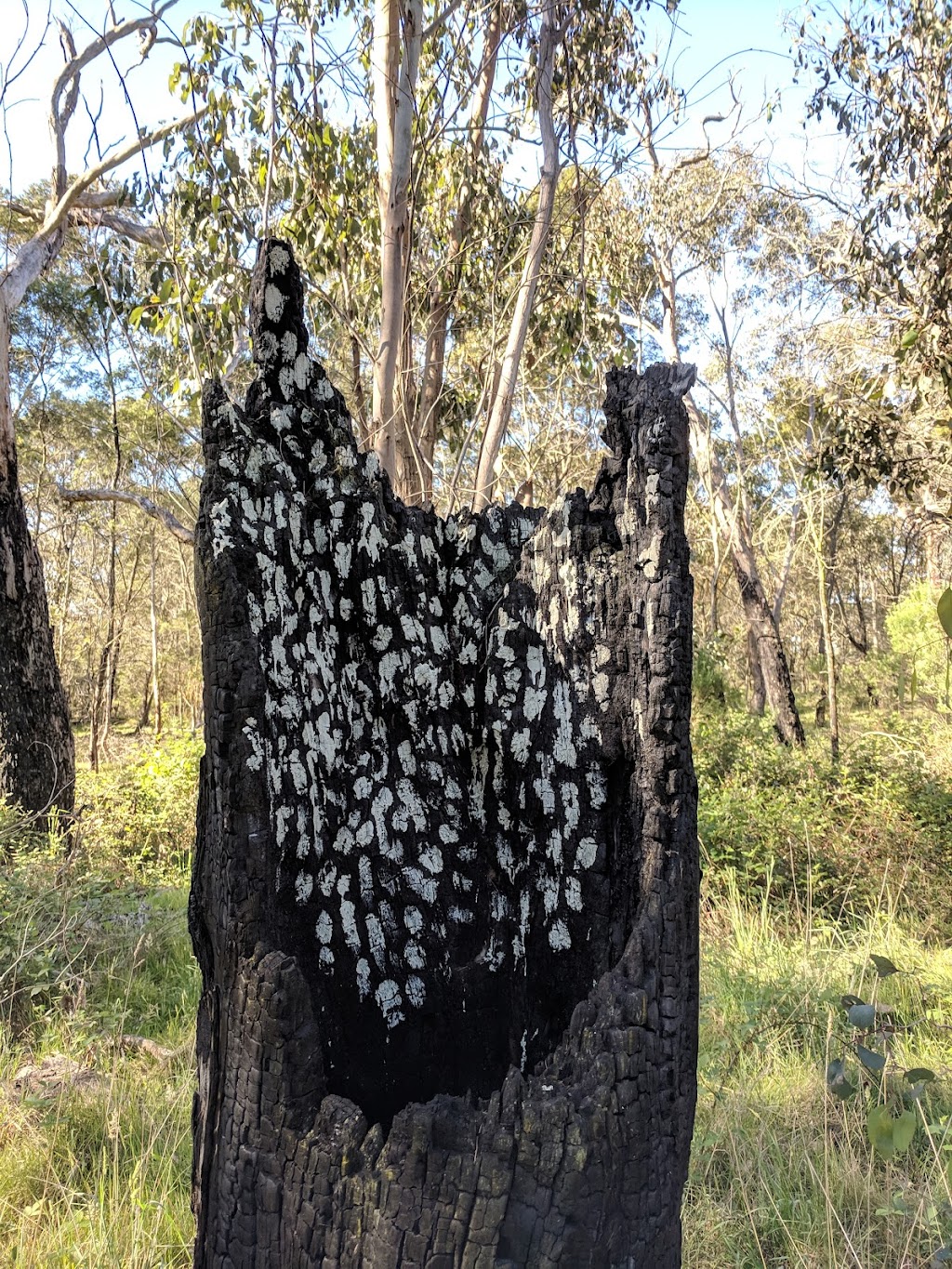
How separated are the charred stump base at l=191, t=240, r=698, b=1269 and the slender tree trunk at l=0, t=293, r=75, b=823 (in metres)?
4.48

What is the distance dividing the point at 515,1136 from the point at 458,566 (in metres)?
0.83

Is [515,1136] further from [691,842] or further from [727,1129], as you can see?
[727,1129]

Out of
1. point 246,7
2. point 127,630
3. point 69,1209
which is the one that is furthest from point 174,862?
point 127,630

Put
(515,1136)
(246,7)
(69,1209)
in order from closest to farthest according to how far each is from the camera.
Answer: (515,1136), (69,1209), (246,7)

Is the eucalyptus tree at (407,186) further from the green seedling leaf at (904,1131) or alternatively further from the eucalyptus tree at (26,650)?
the green seedling leaf at (904,1131)

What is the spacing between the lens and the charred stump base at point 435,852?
1088 millimetres

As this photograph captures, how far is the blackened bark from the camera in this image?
530cm

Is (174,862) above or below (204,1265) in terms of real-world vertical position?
below

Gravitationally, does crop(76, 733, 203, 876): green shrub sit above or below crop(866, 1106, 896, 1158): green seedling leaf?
below

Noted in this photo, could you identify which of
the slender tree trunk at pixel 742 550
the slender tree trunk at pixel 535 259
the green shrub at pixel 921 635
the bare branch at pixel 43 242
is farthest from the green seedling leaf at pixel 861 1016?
the green shrub at pixel 921 635

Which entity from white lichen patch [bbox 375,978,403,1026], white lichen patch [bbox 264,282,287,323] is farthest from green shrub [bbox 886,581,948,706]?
white lichen patch [bbox 264,282,287,323]

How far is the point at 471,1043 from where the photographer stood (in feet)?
4.55

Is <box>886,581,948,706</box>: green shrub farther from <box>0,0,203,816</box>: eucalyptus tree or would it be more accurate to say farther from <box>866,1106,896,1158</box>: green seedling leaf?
<box>866,1106,896,1158</box>: green seedling leaf

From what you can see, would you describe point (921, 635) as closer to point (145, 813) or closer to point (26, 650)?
point (145, 813)
